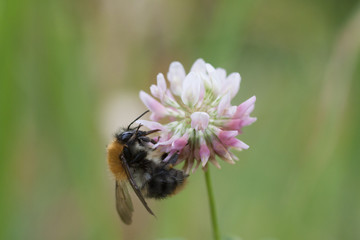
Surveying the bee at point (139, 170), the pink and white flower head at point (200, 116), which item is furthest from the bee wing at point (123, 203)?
the pink and white flower head at point (200, 116)

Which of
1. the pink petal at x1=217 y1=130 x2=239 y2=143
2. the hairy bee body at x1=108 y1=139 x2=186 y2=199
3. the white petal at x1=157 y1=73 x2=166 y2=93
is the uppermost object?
the white petal at x1=157 y1=73 x2=166 y2=93

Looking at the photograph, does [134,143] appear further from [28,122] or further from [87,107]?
[28,122]

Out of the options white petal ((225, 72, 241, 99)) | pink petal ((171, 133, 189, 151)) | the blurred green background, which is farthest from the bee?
the blurred green background

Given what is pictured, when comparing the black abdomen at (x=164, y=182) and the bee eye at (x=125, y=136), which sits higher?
the bee eye at (x=125, y=136)

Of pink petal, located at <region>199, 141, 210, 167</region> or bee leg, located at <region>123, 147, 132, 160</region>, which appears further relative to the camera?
bee leg, located at <region>123, 147, 132, 160</region>

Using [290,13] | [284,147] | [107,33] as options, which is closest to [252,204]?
[284,147]

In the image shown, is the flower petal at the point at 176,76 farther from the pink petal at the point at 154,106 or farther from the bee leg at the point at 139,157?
the bee leg at the point at 139,157

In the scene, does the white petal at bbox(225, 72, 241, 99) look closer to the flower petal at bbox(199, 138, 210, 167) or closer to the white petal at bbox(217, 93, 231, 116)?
the white petal at bbox(217, 93, 231, 116)
